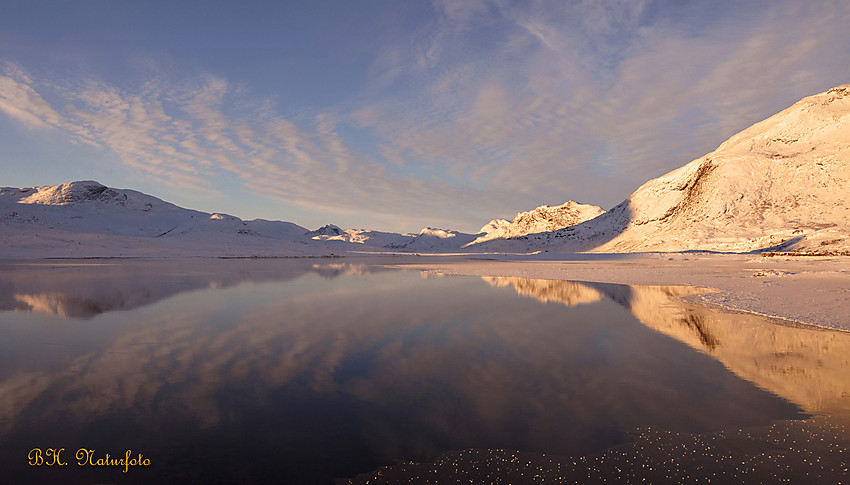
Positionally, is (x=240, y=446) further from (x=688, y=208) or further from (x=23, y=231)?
(x=688, y=208)

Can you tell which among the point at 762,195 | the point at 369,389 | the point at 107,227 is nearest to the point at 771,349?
the point at 369,389

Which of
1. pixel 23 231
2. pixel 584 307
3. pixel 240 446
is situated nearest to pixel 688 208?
pixel 584 307

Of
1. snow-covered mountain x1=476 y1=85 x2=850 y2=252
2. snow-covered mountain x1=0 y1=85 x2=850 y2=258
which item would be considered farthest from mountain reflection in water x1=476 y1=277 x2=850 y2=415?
snow-covered mountain x1=0 y1=85 x2=850 y2=258

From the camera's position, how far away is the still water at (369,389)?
14.0 feet

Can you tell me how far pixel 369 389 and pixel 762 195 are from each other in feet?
347

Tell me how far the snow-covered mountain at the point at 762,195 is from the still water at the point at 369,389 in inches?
2605

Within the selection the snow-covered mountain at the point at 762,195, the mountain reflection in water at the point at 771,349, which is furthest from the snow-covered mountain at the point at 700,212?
the mountain reflection in water at the point at 771,349

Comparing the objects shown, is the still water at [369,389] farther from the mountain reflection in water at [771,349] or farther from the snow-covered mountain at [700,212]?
the snow-covered mountain at [700,212]

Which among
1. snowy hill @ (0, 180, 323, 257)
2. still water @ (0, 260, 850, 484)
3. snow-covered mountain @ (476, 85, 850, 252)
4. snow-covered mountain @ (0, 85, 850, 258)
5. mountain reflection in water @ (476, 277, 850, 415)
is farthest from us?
snow-covered mountain @ (476, 85, 850, 252)

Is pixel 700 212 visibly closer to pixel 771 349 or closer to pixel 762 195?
pixel 762 195

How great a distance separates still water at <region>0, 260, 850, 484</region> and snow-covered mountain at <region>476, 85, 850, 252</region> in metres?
66.2

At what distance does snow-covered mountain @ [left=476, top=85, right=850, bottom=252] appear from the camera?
2753 inches

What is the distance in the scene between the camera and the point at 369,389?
6.20 meters

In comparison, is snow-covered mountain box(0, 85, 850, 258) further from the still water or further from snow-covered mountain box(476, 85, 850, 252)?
the still water
